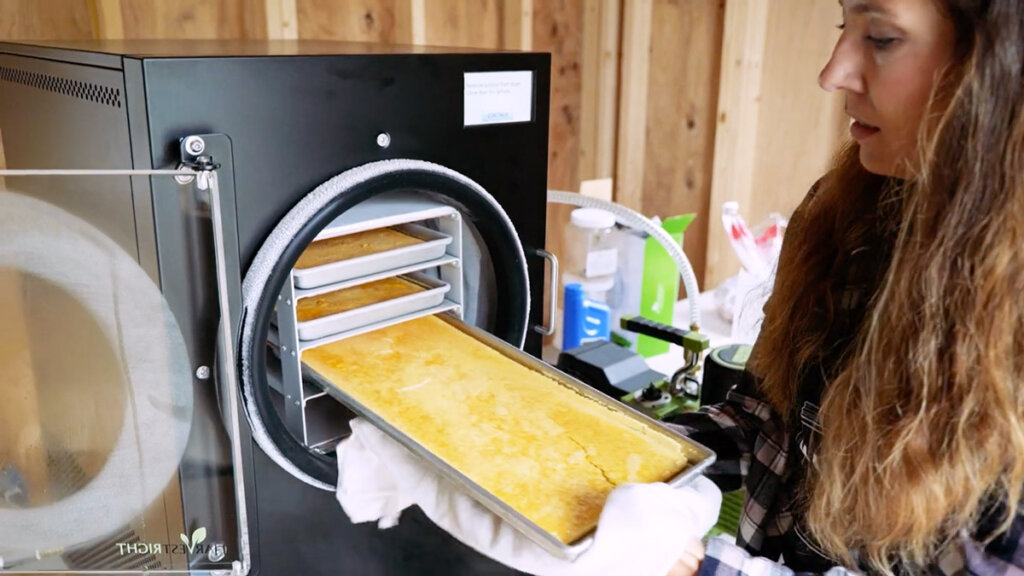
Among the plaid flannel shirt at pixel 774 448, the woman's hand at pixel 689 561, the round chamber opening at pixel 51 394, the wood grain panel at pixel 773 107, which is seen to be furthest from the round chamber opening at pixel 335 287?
the wood grain panel at pixel 773 107

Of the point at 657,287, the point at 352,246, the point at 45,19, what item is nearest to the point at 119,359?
the point at 352,246

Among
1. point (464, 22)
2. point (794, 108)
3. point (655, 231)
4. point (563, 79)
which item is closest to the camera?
point (655, 231)

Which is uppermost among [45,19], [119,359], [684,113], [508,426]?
[45,19]

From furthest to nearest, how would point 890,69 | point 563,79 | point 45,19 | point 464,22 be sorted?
point 563,79 → point 464,22 → point 45,19 → point 890,69

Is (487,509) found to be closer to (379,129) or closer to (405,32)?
(379,129)

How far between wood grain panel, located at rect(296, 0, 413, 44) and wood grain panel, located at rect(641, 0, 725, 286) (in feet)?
3.09

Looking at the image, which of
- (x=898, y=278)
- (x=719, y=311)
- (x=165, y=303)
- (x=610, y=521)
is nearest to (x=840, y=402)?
(x=898, y=278)

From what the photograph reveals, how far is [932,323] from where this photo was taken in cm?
78

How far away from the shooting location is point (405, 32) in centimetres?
218

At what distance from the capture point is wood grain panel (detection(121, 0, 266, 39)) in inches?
68.6

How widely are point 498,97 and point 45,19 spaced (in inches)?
42.3

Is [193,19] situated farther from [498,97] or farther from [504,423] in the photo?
[504,423]

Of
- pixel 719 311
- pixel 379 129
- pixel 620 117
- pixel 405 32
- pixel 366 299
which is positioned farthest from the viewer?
pixel 620 117

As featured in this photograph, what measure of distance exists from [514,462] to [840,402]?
0.37 m
